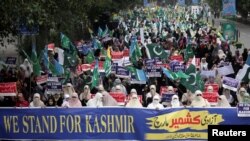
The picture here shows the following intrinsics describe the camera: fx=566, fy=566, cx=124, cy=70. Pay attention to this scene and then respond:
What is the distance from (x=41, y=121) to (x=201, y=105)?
11.0 ft

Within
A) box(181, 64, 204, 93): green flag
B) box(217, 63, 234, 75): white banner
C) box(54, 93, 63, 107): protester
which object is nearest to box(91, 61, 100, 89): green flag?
box(54, 93, 63, 107): protester

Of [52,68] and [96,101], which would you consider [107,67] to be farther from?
[96,101]

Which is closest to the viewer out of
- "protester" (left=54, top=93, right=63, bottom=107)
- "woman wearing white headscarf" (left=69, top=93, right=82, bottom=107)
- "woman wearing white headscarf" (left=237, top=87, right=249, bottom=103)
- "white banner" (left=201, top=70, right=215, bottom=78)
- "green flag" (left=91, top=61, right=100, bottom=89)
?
"woman wearing white headscarf" (left=69, top=93, right=82, bottom=107)

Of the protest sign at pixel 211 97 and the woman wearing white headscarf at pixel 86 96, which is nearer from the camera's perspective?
the protest sign at pixel 211 97

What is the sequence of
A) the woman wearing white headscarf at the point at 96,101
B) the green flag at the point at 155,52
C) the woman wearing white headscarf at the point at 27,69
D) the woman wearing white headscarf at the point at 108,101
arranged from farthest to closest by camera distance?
the green flag at the point at 155,52
the woman wearing white headscarf at the point at 27,69
the woman wearing white headscarf at the point at 108,101
the woman wearing white headscarf at the point at 96,101

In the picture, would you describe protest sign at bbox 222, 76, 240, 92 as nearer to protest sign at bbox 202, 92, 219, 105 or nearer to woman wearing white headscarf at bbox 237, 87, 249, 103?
woman wearing white headscarf at bbox 237, 87, 249, 103

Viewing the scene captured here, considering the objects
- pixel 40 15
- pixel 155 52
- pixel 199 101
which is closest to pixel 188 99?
pixel 199 101

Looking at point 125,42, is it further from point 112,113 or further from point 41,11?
point 112,113

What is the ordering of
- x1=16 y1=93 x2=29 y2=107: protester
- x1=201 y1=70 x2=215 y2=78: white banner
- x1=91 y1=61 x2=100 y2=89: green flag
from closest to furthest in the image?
1. x1=16 y1=93 x2=29 y2=107: protester
2. x1=91 y1=61 x2=100 y2=89: green flag
3. x1=201 y1=70 x2=215 y2=78: white banner

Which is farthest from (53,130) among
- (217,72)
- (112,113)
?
(217,72)

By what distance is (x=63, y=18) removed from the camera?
2253 cm

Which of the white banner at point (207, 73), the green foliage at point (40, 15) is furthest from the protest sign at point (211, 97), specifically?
the green foliage at point (40, 15)

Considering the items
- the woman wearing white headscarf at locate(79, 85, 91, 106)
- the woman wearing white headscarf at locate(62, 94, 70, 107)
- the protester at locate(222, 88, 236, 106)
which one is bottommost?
the protester at locate(222, 88, 236, 106)

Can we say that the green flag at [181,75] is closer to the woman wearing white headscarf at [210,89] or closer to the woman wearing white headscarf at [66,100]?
the woman wearing white headscarf at [210,89]
